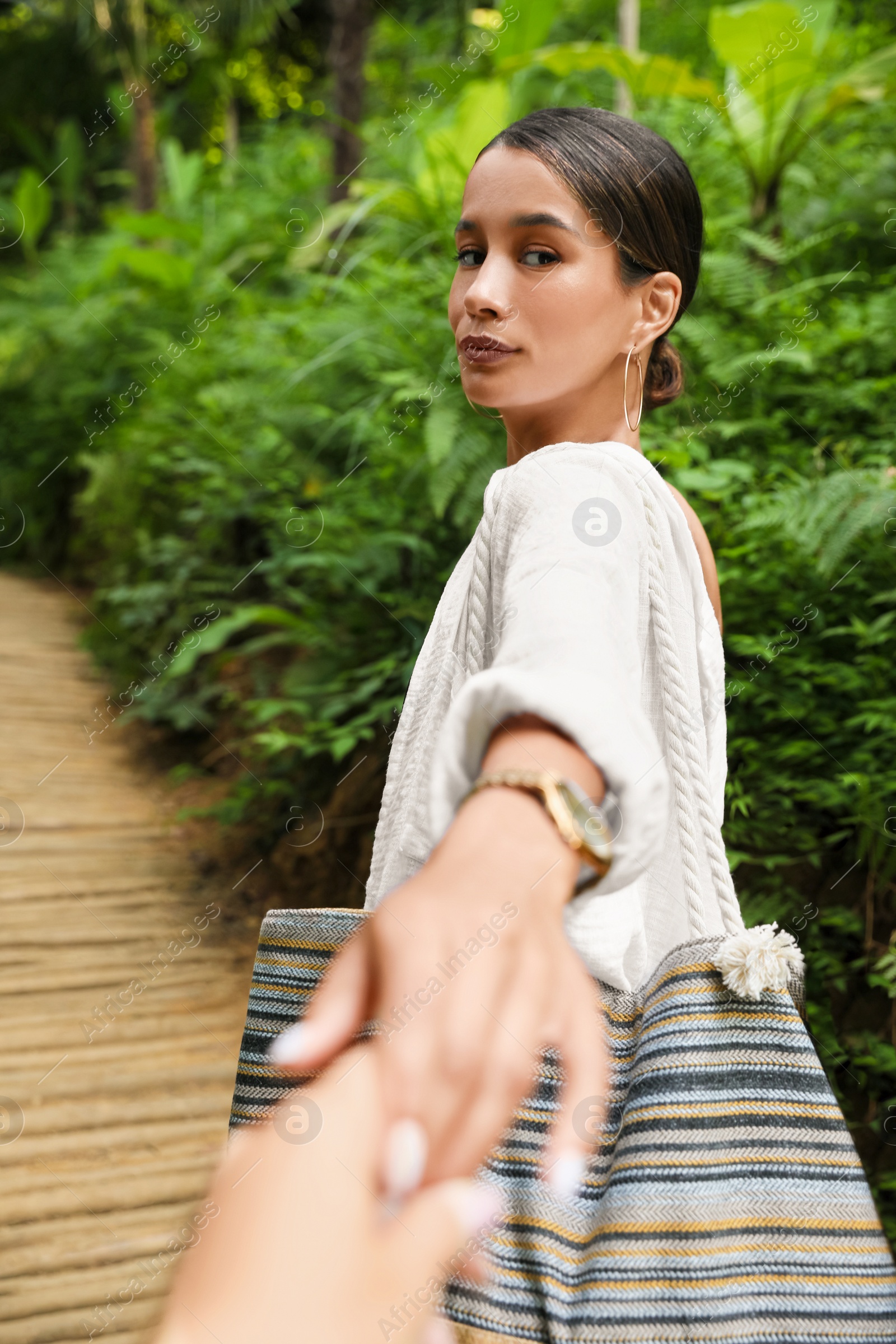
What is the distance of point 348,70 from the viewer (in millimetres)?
5977

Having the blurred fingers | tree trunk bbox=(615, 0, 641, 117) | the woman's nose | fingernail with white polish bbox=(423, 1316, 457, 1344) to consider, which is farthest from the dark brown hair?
tree trunk bbox=(615, 0, 641, 117)

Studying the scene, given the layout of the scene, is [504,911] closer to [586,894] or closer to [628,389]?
[586,894]

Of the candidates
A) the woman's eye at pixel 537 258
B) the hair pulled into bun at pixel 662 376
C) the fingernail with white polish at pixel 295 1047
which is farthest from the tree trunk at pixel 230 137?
the fingernail with white polish at pixel 295 1047

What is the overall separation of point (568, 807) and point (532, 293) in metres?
0.64

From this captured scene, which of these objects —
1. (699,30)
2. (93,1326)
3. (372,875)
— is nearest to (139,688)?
(93,1326)

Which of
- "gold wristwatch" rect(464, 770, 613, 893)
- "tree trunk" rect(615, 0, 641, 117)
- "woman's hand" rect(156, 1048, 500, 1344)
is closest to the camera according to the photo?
"woman's hand" rect(156, 1048, 500, 1344)

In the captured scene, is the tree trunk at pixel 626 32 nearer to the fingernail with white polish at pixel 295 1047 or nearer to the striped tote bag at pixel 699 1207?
the striped tote bag at pixel 699 1207

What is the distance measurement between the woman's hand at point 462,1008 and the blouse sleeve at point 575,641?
7 centimetres

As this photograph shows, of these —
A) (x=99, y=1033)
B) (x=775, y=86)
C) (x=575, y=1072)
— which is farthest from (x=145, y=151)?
(x=575, y=1072)

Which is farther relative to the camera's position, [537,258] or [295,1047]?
[537,258]

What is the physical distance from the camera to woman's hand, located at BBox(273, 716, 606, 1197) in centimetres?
40

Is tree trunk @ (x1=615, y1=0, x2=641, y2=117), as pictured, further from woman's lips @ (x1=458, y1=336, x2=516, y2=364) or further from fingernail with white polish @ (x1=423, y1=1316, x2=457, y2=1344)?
fingernail with white polish @ (x1=423, y1=1316, x2=457, y2=1344)

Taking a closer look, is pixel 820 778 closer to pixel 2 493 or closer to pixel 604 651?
pixel 604 651

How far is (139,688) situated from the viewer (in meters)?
5.21
